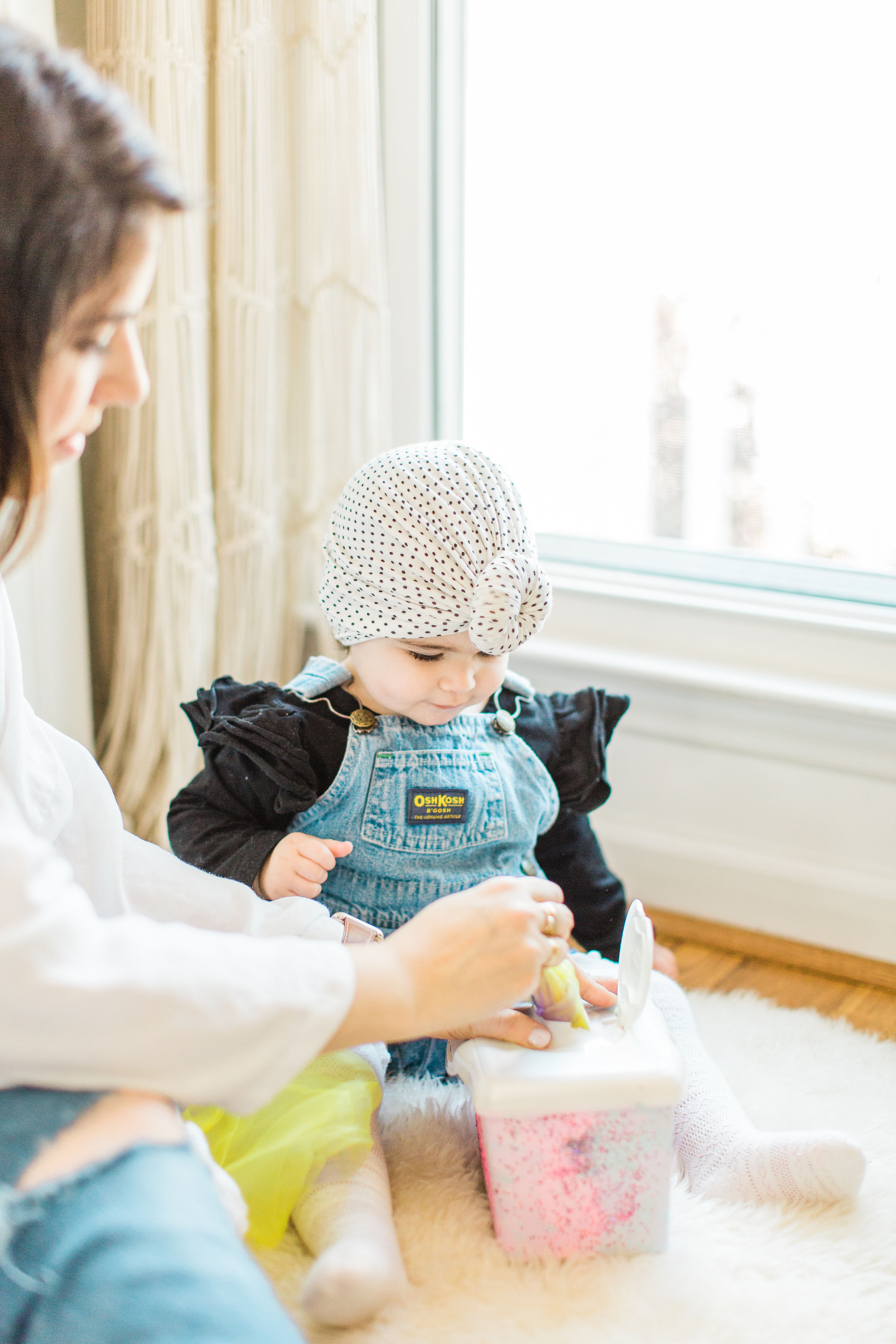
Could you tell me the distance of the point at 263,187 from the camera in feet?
4.98

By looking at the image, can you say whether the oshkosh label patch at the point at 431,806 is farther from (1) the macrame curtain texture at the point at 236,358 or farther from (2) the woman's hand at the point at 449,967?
(1) the macrame curtain texture at the point at 236,358

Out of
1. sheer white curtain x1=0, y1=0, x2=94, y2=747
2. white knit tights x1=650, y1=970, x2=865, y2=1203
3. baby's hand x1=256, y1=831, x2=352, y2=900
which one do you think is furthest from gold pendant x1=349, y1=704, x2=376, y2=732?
sheer white curtain x1=0, y1=0, x2=94, y2=747

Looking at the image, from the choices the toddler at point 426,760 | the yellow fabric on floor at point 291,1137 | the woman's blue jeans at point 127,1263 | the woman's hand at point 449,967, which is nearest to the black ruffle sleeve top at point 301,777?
the toddler at point 426,760

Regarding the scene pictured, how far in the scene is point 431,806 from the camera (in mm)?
1194

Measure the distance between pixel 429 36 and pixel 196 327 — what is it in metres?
0.49

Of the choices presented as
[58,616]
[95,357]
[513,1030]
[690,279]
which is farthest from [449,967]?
[690,279]

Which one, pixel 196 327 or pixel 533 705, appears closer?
pixel 533 705

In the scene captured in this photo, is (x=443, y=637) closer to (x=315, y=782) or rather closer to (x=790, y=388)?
(x=315, y=782)

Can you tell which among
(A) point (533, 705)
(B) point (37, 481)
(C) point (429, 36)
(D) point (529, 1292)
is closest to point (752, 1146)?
(D) point (529, 1292)

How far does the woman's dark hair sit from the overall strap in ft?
1.58

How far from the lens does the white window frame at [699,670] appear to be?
4.87 ft

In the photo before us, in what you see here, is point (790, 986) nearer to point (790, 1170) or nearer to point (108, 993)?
point (790, 1170)

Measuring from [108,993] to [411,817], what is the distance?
1.71 feet

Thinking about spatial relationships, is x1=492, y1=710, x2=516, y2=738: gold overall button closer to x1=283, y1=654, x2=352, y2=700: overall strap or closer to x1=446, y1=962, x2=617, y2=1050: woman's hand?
x1=283, y1=654, x2=352, y2=700: overall strap
